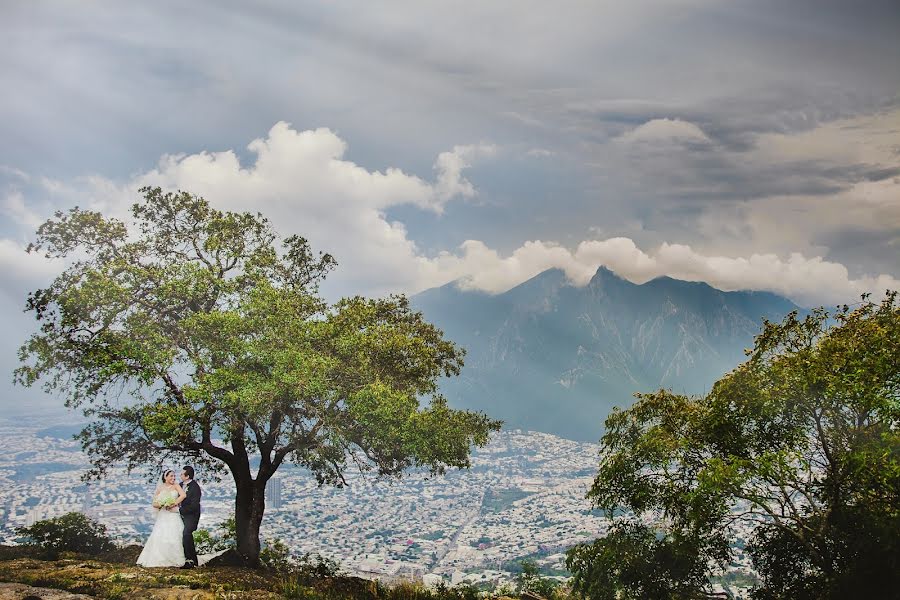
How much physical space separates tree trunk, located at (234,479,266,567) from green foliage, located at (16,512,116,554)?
5.51 metres

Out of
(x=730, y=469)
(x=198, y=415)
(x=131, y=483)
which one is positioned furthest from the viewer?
(x=131, y=483)

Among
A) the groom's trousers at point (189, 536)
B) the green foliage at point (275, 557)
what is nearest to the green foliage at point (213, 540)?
the green foliage at point (275, 557)

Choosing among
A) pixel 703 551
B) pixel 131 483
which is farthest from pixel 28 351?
pixel 131 483

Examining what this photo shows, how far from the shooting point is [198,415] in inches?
679

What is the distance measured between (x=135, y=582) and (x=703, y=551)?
15.3 m

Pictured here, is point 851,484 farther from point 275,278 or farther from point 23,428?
point 23,428

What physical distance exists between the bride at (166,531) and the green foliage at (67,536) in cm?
615

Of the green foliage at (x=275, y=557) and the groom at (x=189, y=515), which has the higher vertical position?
the groom at (x=189, y=515)

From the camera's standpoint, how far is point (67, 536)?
2042 cm

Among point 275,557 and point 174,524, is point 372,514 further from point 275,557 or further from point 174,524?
point 174,524

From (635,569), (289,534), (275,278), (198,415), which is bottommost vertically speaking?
(289,534)

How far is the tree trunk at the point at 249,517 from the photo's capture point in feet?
65.1

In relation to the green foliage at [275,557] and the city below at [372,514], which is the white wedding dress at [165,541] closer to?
the green foliage at [275,557]

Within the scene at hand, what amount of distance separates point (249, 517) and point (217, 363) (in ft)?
21.0
